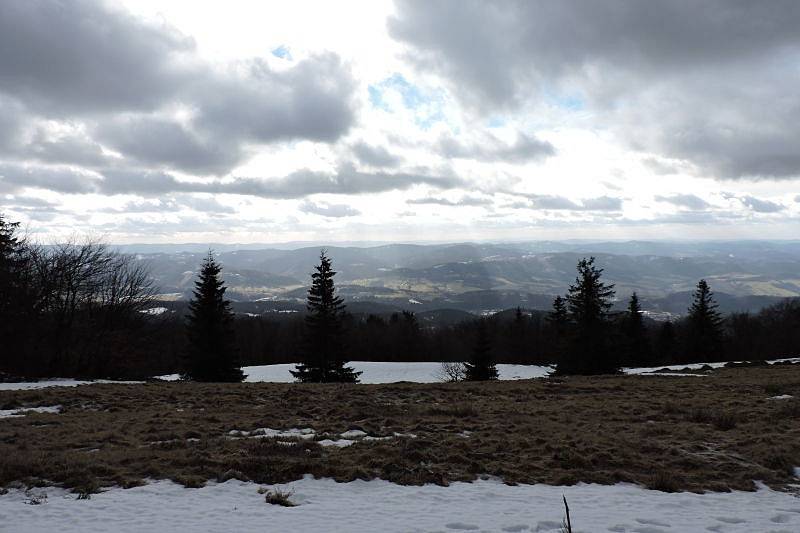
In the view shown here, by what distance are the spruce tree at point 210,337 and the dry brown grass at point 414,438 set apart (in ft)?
45.2

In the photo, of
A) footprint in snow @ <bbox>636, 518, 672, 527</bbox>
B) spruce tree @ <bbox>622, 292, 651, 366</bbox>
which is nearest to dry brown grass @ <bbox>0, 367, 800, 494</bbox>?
footprint in snow @ <bbox>636, 518, 672, 527</bbox>

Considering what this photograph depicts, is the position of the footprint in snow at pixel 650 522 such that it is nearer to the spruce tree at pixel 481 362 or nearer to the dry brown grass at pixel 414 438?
the dry brown grass at pixel 414 438

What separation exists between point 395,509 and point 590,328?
32968 millimetres

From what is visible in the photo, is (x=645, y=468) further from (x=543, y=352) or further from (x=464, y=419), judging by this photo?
(x=543, y=352)

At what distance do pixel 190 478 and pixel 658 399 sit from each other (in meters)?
16.4

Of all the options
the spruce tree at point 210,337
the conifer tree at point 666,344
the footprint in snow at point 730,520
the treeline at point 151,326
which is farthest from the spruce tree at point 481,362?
the footprint in snow at point 730,520

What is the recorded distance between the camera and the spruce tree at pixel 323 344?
34.6 m

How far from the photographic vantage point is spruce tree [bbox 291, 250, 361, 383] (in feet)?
114

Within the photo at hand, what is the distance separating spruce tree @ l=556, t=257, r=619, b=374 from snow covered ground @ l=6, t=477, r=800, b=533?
96.9 feet

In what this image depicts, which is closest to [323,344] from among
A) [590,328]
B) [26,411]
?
[590,328]

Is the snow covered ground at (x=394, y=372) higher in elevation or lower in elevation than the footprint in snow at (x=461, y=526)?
lower

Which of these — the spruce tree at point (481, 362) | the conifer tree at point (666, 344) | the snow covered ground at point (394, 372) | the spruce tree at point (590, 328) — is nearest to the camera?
the spruce tree at point (590, 328)

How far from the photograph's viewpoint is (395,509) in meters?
6.79

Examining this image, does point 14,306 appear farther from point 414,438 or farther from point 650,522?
point 650,522
